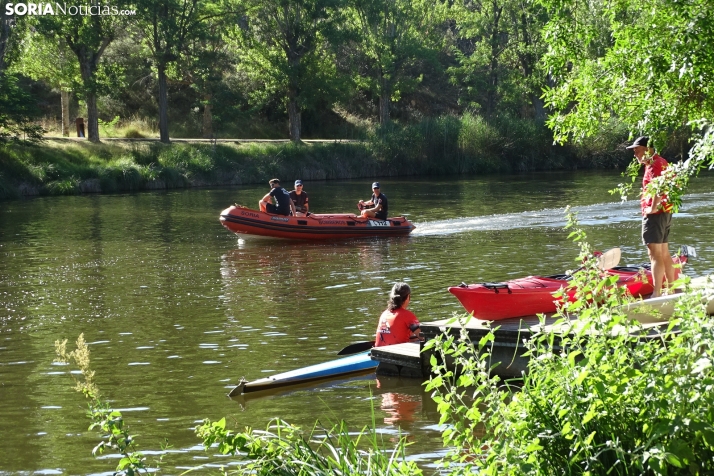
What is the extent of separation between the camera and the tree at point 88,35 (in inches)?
1569

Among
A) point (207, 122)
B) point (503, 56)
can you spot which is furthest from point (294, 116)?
point (503, 56)

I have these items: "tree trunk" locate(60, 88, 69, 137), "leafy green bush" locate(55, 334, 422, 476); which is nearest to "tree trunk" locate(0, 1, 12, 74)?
"tree trunk" locate(60, 88, 69, 137)

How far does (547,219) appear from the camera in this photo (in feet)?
81.7

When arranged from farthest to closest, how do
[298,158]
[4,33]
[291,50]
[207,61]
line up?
[291,50]
[207,61]
[298,158]
[4,33]

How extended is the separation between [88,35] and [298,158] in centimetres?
1040

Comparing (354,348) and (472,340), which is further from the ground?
(472,340)

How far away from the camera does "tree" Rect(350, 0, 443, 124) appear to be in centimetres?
5128

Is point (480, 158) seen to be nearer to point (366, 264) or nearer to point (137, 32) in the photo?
point (137, 32)

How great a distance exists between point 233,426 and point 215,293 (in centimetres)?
737

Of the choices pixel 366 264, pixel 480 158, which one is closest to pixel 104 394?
pixel 366 264

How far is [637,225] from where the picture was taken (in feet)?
77.0

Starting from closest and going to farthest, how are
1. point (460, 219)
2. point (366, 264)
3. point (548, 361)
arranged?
point (548, 361), point (366, 264), point (460, 219)

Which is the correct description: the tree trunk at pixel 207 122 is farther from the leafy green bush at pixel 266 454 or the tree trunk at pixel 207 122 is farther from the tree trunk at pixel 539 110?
the leafy green bush at pixel 266 454

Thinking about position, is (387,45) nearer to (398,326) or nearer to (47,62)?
(47,62)
